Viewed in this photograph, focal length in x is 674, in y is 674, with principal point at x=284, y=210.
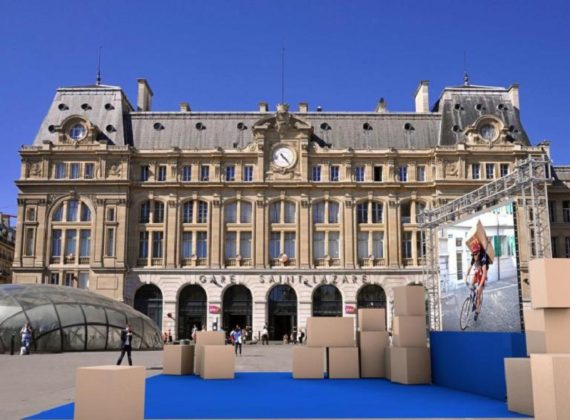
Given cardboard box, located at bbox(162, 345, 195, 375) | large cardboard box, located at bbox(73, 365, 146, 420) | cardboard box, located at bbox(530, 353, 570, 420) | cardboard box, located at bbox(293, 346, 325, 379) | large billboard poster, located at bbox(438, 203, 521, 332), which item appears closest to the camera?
large cardboard box, located at bbox(73, 365, 146, 420)

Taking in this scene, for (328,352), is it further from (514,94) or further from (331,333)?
(514,94)

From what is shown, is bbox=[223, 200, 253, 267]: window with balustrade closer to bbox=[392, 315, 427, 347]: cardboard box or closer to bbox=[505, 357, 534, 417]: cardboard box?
bbox=[392, 315, 427, 347]: cardboard box

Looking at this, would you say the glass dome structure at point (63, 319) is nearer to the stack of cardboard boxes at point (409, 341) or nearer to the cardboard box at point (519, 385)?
the stack of cardboard boxes at point (409, 341)

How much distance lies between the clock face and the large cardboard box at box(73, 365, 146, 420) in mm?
45575

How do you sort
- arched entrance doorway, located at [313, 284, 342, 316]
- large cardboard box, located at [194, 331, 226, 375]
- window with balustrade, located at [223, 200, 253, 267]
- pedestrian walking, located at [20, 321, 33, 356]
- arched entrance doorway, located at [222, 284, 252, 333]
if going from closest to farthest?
1. large cardboard box, located at [194, 331, 226, 375]
2. pedestrian walking, located at [20, 321, 33, 356]
3. arched entrance doorway, located at [313, 284, 342, 316]
4. arched entrance doorway, located at [222, 284, 252, 333]
5. window with balustrade, located at [223, 200, 253, 267]

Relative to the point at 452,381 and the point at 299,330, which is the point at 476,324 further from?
the point at 299,330

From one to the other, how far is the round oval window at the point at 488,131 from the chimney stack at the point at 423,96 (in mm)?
6241

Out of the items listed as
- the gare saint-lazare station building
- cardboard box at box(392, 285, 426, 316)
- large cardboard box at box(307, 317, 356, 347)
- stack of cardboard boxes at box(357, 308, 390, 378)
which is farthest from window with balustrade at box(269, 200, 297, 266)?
cardboard box at box(392, 285, 426, 316)

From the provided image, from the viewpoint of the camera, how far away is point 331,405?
1597 cm

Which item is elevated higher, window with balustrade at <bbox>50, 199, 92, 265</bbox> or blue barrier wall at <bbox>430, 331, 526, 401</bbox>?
window with balustrade at <bbox>50, 199, 92, 265</bbox>

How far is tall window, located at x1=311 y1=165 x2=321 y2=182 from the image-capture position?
5541cm

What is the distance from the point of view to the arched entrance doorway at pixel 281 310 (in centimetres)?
5384

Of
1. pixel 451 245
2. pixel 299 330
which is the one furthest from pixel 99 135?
pixel 451 245

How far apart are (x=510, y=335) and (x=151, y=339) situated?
28971mm
